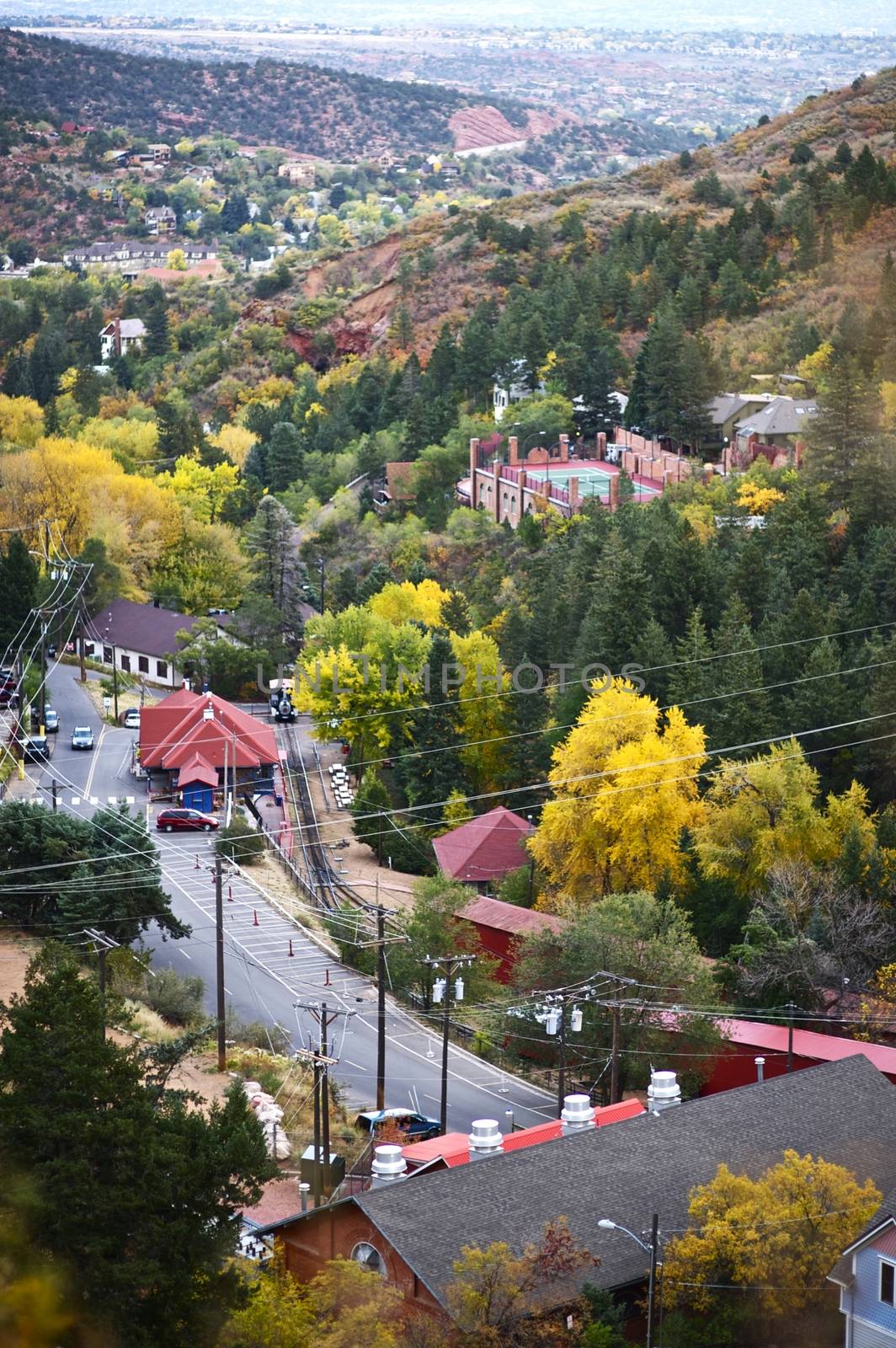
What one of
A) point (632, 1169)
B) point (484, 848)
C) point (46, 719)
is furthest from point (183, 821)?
point (632, 1169)

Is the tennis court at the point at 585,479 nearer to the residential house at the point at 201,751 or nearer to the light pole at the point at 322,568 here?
the light pole at the point at 322,568

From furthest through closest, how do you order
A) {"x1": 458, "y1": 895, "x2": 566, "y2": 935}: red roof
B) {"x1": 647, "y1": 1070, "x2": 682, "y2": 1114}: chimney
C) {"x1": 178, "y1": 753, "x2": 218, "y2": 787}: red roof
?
{"x1": 178, "y1": 753, "x2": 218, "y2": 787}: red roof → {"x1": 458, "y1": 895, "x2": 566, "y2": 935}: red roof → {"x1": 647, "y1": 1070, "x2": 682, "y2": 1114}: chimney

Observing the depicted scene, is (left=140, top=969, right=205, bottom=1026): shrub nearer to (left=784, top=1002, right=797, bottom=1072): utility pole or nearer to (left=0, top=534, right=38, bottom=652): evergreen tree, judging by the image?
(left=784, top=1002, right=797, bottom=1072): utility pole

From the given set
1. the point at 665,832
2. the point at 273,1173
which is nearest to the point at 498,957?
the point at 665,832

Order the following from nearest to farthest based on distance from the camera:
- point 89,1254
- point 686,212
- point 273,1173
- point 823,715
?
1. point 89,1254
2. point 273,1173
3. point 823,715
4. point 686,212

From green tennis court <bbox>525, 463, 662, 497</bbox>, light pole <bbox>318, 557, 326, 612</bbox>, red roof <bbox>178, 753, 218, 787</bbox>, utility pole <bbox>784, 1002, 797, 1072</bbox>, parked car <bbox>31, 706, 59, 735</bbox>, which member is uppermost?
utility pole <bbox>784, 1002, 797, 1072</bbox>

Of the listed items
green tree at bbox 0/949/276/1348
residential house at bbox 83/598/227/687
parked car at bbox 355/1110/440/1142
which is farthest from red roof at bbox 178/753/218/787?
green tree at bbox 0/949/276/1348

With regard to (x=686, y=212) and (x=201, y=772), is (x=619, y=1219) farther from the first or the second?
(x=686, y=212)
